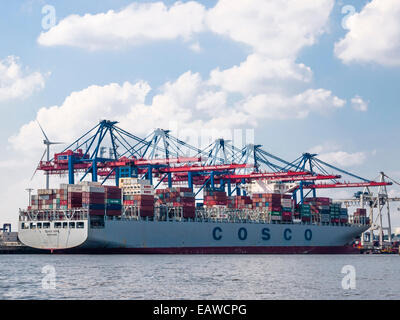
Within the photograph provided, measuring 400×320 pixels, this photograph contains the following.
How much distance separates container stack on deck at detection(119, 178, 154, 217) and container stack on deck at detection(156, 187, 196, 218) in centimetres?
371

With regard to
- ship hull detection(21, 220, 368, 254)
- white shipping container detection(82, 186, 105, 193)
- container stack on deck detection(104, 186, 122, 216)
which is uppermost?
white shipping container detection(82, 186, 105, 193)

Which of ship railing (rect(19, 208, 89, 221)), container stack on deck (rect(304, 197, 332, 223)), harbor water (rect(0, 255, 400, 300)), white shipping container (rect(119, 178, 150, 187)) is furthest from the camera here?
container stack on deck (rect(304, 197, 332, 223))

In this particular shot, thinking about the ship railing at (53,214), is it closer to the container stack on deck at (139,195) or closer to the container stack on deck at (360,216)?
the container stack on deck at (139,195)

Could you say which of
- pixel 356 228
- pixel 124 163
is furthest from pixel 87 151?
pixel 356 228

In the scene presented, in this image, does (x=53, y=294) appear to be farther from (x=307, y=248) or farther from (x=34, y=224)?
(x=307, y=248)

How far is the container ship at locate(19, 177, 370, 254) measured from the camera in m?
82.0

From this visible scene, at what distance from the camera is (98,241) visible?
8156 centimetres

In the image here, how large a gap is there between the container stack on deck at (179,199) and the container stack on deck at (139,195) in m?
3.71

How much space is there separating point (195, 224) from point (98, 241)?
1804 centimetres

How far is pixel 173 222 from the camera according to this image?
90.9m
